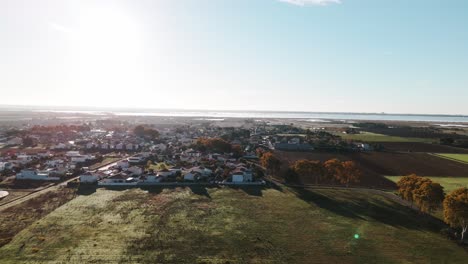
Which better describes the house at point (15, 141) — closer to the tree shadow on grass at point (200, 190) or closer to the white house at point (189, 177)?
the white house at point (189, 177)

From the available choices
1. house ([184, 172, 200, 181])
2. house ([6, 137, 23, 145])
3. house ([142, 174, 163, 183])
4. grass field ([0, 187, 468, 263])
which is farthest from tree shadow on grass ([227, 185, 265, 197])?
house ([6, 137, 23, 145])

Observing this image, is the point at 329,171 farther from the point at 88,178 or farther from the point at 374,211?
the point at 88,178

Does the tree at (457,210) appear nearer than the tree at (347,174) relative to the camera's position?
Yes

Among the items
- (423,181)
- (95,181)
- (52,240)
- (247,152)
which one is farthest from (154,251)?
(247,152)

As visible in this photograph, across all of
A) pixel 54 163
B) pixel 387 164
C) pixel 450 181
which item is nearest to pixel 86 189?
pixel 54 163

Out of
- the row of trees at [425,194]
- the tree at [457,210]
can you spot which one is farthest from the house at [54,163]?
the tree at [457,210]

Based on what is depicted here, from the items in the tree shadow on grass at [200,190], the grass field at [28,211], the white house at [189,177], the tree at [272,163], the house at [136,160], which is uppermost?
the tree at [272,163]

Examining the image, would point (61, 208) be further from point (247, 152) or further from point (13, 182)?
point (247, 152)
